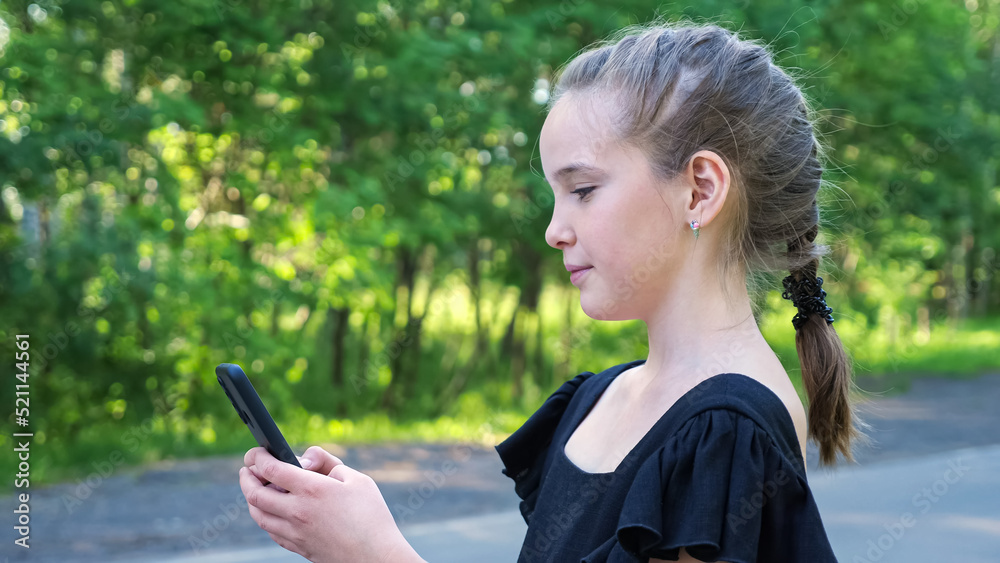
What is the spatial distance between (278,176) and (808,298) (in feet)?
24.3

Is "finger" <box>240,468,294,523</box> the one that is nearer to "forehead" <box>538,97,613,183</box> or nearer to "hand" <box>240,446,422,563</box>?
"hand" <box>240,446,422,563</box>

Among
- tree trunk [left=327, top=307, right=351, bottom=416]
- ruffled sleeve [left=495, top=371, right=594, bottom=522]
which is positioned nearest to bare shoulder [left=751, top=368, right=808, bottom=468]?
ruffled sleeve [left=495, top=371, right=594, bottom=522]

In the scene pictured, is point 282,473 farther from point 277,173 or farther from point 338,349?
point 338,349

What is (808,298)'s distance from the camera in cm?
145

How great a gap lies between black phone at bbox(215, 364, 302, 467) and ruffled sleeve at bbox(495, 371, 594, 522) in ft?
1.51

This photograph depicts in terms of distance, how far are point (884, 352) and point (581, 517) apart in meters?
14.2

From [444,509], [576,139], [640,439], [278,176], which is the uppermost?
[278,176]

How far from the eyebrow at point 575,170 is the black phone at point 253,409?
0.52 metres

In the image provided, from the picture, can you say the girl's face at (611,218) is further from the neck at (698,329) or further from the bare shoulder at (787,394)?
the bare shoulder at (787,394)

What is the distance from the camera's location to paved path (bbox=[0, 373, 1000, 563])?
193 inches

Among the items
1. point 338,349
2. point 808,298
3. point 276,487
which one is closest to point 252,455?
point 276,487

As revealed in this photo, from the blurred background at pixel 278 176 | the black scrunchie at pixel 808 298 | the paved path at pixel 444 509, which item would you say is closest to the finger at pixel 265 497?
the black scrunchie at pixel 808 298

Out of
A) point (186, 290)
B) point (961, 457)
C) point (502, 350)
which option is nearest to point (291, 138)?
point (186, 290)

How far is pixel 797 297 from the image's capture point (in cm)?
146
